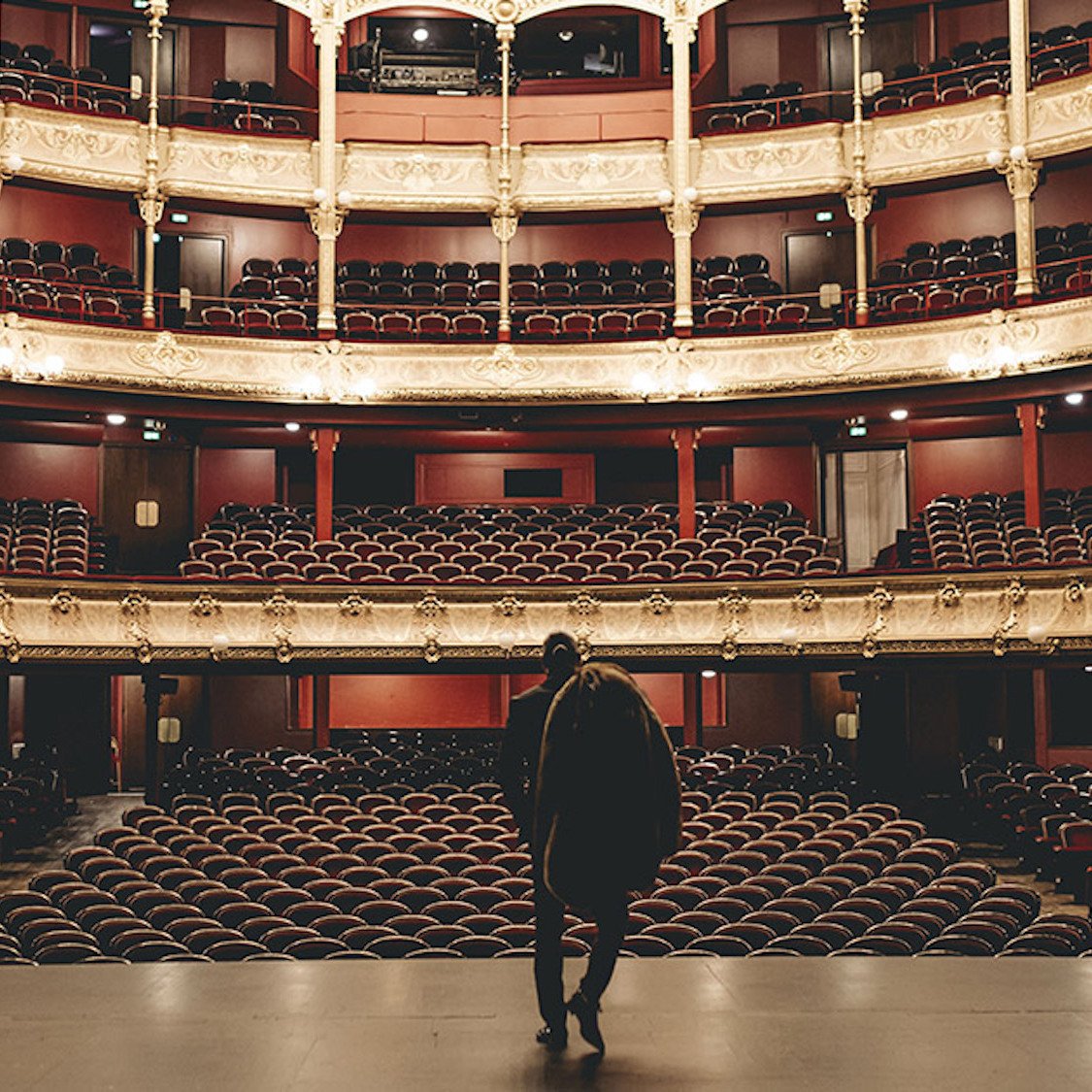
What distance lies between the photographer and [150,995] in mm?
4441

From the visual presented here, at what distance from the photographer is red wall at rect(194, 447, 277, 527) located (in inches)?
846

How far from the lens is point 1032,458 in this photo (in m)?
17.5

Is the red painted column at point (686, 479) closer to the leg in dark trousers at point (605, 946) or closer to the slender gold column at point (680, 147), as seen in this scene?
the slender gold column at point (680, 147)

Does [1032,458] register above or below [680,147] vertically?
below

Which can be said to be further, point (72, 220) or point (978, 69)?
point (72, 220)

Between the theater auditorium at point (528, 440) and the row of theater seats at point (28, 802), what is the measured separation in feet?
0.24

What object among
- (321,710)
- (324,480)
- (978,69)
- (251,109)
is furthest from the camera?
(251,109)

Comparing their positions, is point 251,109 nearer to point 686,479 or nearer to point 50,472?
point 50,472

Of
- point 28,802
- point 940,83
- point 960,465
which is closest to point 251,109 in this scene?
point 940,83

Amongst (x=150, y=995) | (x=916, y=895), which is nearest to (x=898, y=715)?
(x=916, y=895)

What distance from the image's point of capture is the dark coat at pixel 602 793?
3797 mm

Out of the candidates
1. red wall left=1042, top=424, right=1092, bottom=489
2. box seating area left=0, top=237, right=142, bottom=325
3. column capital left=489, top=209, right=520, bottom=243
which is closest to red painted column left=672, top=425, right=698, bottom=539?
column capital left=489, top=209, right=520, bottom=243

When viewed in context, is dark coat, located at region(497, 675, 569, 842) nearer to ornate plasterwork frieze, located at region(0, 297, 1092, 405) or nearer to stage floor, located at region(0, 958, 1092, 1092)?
stage floor, located at region(0, 958, 1092, 1092)

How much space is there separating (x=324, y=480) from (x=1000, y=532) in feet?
28.5
